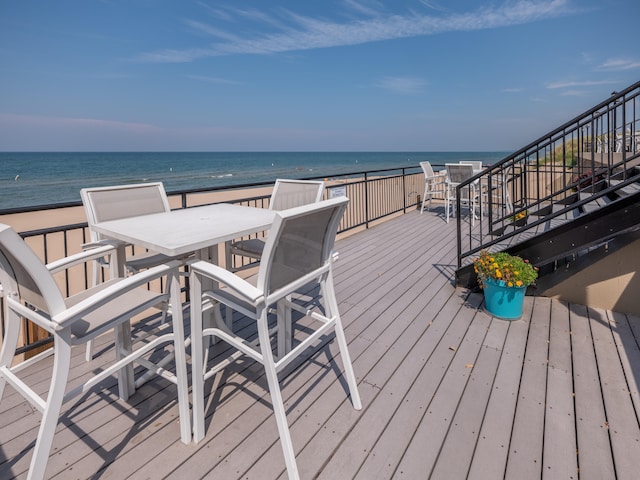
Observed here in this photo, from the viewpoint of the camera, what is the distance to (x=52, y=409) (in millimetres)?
1107

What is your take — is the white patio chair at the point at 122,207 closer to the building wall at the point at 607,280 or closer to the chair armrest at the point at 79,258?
the chair armrest at the point at 79,258

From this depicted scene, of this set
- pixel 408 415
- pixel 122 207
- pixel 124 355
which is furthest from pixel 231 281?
pixel 122 207

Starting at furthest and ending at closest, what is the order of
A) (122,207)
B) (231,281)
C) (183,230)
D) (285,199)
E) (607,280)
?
(285,199) < (607,280) < (122,207) < (183,230) < (231,281)

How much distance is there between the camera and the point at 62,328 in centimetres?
107

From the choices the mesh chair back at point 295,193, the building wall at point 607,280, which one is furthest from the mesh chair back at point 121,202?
the building wall at point 607,280

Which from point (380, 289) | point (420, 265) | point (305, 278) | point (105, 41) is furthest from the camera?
point (105, 41)

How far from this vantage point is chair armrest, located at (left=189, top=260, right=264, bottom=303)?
122 centimetres

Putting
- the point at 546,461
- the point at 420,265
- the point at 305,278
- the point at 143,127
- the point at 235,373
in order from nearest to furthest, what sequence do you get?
the point at 546,461
the point at 305,278
the point at 235,373
the point at 420,265
the point at 143,127

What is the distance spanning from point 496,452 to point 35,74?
1718 inches

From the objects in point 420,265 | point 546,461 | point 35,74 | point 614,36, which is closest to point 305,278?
point 546,461

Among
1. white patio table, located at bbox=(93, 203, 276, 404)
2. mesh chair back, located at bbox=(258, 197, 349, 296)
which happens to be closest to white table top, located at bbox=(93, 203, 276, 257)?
white patio table, located at bbox=(93, 203, 276, 404)

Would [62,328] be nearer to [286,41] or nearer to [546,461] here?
[546,461]

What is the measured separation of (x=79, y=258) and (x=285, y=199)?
1530mm

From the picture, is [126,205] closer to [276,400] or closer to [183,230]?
[183,230]
